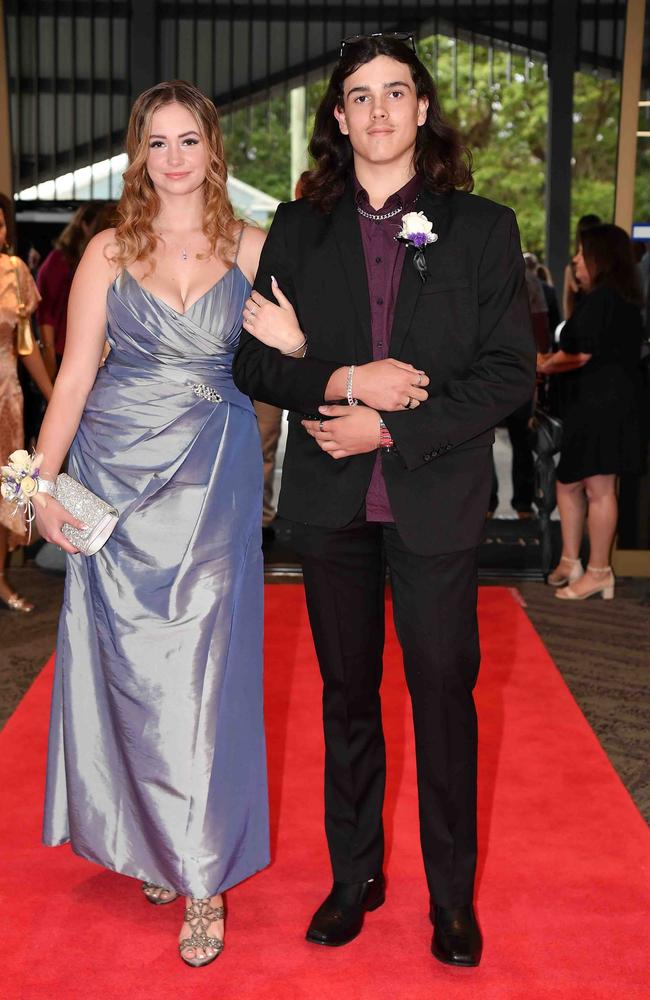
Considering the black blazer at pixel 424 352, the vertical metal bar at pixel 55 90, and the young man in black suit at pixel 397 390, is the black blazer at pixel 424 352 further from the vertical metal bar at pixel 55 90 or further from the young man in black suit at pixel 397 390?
the vertical metal bar at pixel 55 90

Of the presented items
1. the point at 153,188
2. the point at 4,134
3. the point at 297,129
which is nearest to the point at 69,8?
the point at 4,134

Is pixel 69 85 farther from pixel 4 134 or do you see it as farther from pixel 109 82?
pixel 4 134

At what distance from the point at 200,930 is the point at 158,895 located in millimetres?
254

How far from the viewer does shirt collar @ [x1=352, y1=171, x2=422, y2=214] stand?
244 cm

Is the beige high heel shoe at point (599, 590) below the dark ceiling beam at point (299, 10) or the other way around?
below

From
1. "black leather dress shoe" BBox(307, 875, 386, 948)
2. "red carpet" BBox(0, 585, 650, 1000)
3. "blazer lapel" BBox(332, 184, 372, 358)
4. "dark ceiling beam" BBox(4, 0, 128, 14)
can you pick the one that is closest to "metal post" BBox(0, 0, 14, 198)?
"red carpet" BBox(0, 585, 650, 1000)

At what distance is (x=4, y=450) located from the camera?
17.6 ft

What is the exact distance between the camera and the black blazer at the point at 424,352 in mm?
2348

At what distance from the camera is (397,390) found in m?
2.28

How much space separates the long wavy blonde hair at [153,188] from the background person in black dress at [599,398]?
130 inches

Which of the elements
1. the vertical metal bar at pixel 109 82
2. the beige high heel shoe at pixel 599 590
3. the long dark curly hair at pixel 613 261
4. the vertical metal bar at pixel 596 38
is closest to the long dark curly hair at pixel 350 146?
the long dark curly hair at pixel 613 261

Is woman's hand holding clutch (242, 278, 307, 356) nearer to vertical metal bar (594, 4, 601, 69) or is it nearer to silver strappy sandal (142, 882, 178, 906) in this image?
silver strappy sandal (142, 882, 178, 906)

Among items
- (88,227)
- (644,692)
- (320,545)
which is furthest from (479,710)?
(88,227)

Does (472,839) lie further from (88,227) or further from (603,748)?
(88,227)
